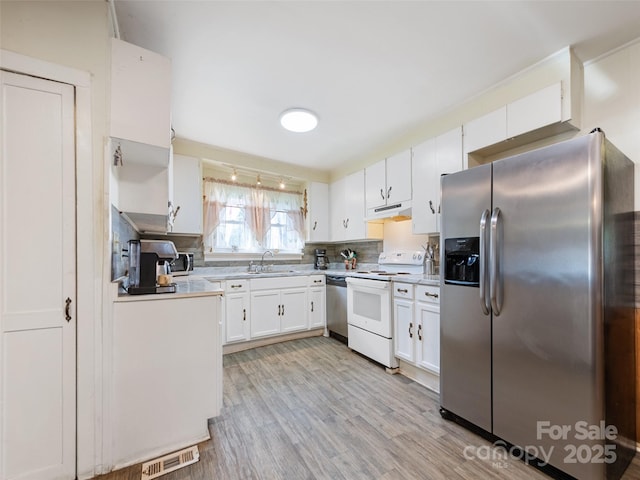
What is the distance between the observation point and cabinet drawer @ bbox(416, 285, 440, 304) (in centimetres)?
220

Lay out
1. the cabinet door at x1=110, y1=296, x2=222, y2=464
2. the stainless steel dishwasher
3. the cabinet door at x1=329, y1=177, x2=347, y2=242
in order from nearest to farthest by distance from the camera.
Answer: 1. the cabinet door at x1=110, y1=296, x2=222, y2=464
2. the stainless steel dishwasher
3. the cabinet door at x1=329, y1=177, x2=347, y2=242

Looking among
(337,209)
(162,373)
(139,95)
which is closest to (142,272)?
(162,373)

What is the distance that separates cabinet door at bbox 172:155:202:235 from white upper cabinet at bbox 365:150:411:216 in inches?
86.1

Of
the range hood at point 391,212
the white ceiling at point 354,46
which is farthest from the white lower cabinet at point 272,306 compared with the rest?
the white ceiling at point 354,46

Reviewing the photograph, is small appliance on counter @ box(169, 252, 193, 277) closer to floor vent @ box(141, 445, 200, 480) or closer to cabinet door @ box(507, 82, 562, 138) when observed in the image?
floor vent @ box(141, 445, 200, 480)

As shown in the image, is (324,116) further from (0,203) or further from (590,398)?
(590,398)

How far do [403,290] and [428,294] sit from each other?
11.0 inches

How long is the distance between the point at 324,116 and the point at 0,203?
2352 mm

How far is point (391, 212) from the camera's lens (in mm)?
3209

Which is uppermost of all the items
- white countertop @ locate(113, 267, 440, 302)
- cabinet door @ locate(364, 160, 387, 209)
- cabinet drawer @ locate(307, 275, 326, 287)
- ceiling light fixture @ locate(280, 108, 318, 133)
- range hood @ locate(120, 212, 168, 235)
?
ceiling light fixture @ locate(280, 108, 318, 133)

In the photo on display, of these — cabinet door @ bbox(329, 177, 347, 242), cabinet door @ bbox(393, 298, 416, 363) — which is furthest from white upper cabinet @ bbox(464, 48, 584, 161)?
cabinet door @ bbox(329, 177, 347, 242)

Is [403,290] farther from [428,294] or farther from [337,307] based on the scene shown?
[337,307]

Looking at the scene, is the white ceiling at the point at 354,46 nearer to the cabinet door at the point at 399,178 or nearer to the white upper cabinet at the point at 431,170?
the white upper cabinet at the point at 431,170

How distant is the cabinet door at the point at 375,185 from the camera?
11.0 ft
